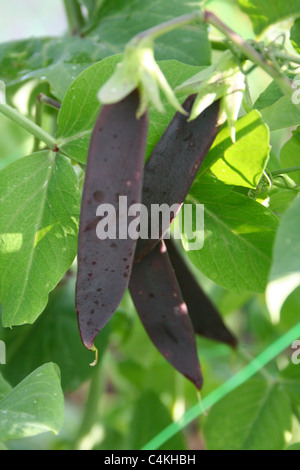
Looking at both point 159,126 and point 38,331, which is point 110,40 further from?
point 38,331

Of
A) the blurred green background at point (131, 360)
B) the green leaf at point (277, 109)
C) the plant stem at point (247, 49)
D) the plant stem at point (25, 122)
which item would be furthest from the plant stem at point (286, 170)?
the blurred green background at point (131, 360)

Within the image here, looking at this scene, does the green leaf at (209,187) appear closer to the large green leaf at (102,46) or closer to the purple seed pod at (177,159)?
the purple seed pod at (177,159)

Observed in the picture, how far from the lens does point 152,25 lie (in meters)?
0.91

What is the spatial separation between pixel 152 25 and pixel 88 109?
0.33 m

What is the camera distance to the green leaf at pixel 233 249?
0.69 metres

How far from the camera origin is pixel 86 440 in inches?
44.5

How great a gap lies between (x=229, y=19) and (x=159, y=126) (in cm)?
91

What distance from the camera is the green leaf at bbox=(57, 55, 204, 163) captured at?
62 centimetres

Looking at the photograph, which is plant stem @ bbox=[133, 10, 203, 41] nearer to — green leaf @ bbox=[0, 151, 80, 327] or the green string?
green leaf @ bbox=[0, 151, 80, 327]

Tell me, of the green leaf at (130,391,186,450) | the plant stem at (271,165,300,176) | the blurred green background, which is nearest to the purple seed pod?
the plant stem at (271,165,300,176)

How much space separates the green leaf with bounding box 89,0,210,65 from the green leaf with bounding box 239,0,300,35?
0.06 meters

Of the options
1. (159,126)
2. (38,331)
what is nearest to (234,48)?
(159,126)

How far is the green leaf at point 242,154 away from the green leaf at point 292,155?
0.44ft

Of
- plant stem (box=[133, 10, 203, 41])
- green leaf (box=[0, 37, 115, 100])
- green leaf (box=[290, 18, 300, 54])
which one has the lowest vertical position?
green leaf (box=[0, 37, 115, 100])
